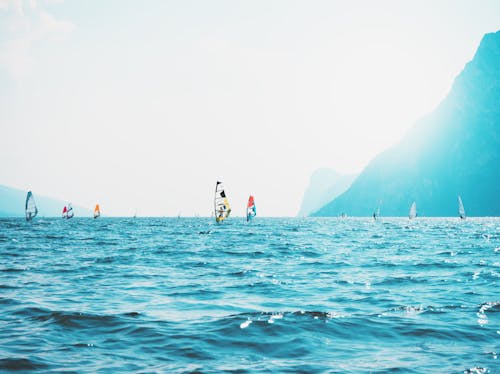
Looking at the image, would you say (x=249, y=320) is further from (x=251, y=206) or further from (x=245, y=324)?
(x=251, y=206)

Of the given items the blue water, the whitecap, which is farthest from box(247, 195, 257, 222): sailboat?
the whitecap

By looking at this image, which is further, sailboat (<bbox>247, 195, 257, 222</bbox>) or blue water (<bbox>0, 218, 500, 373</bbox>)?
sailboat (<bbox>247, 195, 257, 222</bbox>)

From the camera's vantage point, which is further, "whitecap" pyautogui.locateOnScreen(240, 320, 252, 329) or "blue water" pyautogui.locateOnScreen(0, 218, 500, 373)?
"whitecap" pyautogui.locateOnScreen(240, 320, 252, 329)

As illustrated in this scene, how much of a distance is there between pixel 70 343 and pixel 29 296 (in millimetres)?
5856

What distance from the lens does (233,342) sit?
8781 millimetres

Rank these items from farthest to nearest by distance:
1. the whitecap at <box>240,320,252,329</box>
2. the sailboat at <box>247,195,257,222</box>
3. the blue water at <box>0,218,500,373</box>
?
1. the sailboat at <box>247,195,257,222</box>
2. the whitecap at <box>240,320,252,329</box>
3. the blue water at <box>0,218,500,373</box>

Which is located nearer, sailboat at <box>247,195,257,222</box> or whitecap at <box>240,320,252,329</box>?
whitecap at <box>240,320,252,329</box>

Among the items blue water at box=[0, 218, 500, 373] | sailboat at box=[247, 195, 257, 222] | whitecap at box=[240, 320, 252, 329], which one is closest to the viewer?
blue water at box=[0, 218, 500, 373]

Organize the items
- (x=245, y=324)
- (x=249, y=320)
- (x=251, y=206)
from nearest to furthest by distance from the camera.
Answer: (x=245, y=324) → (x=249, y=320) → (x=251, y=206)

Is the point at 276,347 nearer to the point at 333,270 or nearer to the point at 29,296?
the point at 29,296

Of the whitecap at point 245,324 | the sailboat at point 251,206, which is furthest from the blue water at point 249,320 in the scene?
the sailboat at point 251,206

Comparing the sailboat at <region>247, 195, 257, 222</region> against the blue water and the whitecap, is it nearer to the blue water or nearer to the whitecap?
the blue water

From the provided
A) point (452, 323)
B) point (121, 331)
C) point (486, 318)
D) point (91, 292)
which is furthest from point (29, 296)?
point (486, 318)

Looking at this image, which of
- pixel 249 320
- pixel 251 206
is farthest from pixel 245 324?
pixel 251 206
